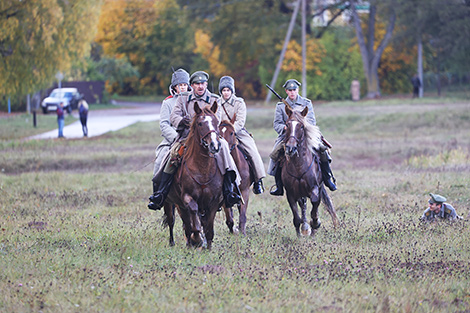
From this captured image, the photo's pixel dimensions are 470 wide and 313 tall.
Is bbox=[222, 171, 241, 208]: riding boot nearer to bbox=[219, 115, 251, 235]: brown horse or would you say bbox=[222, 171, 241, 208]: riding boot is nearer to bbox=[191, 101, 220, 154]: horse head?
bbox=[191, 101, 220, 154]: horse head

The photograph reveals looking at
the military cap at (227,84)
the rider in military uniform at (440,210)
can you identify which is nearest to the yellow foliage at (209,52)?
the military cap at (227,84)

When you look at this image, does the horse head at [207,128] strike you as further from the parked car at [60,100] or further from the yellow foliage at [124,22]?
the yellow foliage at [124,22]

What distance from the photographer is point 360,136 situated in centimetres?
3191

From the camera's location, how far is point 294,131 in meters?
10.6

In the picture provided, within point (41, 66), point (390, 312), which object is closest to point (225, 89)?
point (390, 312)

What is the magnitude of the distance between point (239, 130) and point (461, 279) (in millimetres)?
5366

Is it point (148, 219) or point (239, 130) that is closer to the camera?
point (239, 130)

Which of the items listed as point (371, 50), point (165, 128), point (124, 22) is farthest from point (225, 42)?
point (165, 128)

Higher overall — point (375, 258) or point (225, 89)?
point (225, 89)

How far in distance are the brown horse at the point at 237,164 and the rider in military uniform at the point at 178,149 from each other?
1.02m

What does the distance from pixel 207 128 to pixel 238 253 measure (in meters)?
1.76

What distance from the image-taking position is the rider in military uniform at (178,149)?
9.48 metres

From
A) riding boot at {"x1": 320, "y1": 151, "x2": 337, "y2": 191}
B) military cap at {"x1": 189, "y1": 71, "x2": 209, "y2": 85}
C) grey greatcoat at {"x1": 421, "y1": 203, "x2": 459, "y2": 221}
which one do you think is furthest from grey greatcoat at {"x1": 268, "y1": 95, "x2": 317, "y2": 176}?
grey greatcoat at {"x1": 421, "y1": 203, "x2": 459, "y2": 221}

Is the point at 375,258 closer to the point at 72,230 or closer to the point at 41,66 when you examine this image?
the point at 72,230
